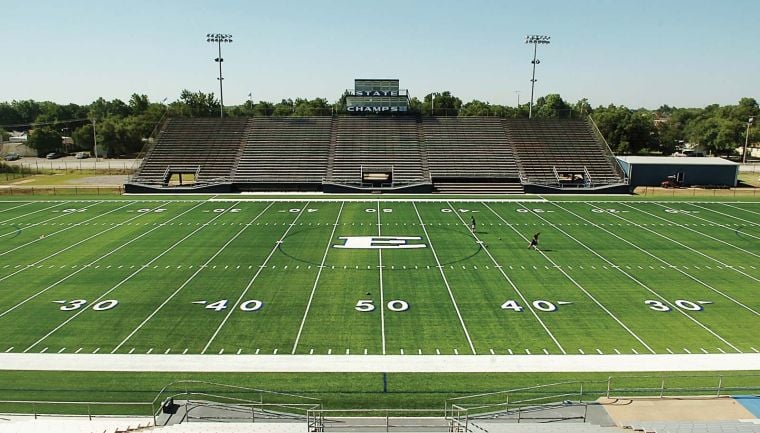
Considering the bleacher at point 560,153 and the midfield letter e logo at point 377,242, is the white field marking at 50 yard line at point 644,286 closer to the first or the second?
the midfield letter e logo at point 377,242

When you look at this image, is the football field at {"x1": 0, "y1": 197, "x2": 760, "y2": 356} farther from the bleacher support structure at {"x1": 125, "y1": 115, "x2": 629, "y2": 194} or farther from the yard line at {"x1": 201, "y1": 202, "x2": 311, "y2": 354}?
the bleacher support structure at {"x1": 125, "y1": 115, "x2": 629, "y2": 194}

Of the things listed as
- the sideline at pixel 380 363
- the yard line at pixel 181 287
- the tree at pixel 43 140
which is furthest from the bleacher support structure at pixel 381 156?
the tree at pixel 43 140

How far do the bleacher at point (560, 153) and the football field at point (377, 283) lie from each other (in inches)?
556

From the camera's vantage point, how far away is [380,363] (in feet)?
47.8

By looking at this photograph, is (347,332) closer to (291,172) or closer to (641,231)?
(641,231)

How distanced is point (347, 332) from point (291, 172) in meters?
33.9

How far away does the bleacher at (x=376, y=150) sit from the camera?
1908 inches

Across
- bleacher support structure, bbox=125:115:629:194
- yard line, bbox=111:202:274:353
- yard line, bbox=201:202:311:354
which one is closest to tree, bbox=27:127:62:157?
bleacher support structure, bbox=125:115:629:194

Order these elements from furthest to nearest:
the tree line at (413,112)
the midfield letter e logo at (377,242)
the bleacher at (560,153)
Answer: the tree line at (413,112)
the bleacher at (560,153)
the midfield letter e logo at (377,242)

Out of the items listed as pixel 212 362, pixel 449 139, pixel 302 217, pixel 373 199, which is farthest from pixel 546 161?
pixel 212 362

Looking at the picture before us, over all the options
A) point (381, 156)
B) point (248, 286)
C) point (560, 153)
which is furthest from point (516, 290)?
point (560, 153)

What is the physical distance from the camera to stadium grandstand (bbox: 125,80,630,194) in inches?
1843

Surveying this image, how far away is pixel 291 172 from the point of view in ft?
160

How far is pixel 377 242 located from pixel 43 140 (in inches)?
3150
